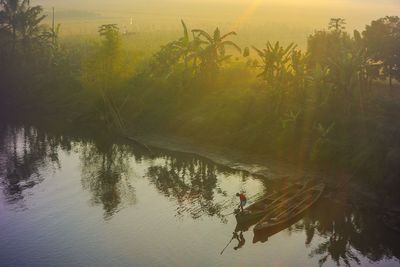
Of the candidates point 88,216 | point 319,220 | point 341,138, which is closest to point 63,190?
point 88,216

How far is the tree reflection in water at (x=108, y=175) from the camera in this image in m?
39.2

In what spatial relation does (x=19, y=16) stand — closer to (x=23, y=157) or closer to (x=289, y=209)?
(x=23, y=157)

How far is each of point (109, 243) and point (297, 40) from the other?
109892mm

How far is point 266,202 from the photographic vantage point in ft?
121

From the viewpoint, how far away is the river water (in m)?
31.1

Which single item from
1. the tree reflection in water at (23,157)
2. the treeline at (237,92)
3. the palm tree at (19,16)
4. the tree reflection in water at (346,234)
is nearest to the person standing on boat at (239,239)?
the tree reflection in water at (346,234)

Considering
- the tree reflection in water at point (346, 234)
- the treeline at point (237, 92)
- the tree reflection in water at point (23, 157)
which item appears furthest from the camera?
the treeline at point (237, 92)

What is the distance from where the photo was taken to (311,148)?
151 ft

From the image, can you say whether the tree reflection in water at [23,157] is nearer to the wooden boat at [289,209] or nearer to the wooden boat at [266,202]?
the wooden boat at [266,202]

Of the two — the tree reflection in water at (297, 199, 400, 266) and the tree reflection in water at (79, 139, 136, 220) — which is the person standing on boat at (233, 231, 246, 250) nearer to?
the tree reflection in water at (297, 199, 400, 266)

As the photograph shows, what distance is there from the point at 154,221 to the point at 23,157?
1969cm

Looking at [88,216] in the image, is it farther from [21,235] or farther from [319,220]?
[319,220]

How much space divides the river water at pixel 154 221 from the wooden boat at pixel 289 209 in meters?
0.62

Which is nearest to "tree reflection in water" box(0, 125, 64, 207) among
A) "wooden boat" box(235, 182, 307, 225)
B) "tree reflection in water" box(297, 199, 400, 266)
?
"wooden boat" box(235, 182, 307, 225)
